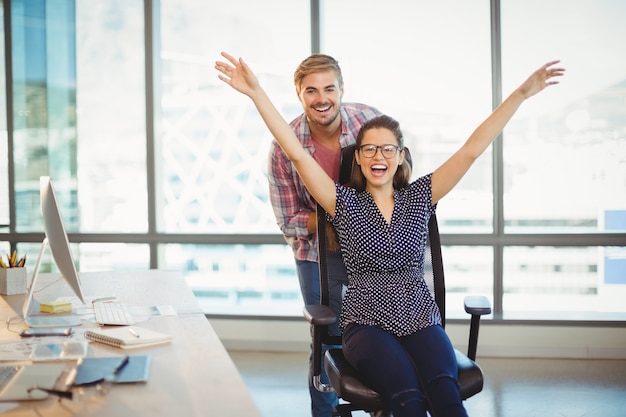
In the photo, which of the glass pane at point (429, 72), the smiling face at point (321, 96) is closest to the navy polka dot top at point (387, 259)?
the smiling face at point (321, 96)

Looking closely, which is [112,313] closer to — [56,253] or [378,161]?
[56,253]

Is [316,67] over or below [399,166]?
over

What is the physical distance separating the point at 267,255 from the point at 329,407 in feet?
7.74

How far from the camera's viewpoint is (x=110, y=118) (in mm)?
5469

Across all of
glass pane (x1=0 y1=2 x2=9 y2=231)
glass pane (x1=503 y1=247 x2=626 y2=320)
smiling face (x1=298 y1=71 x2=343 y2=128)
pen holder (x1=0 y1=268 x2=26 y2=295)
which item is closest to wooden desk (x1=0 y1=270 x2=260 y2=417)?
pen holder (x1=0 y1=268 x2=26 y2=295)

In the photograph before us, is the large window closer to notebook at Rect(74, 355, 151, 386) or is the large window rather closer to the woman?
the woman

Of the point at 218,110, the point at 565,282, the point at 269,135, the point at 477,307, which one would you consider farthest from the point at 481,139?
the point at 218,110

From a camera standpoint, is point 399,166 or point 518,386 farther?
point 518,386

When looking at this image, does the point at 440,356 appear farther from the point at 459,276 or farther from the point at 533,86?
the point at 459,276

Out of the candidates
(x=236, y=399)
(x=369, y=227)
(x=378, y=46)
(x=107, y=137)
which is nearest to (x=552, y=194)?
(x=378, y=46)

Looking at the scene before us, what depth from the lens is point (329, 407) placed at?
305cm

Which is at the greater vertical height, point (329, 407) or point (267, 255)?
point (267, 255)

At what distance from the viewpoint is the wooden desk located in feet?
4.70

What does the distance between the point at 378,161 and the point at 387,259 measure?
1.22 feet
